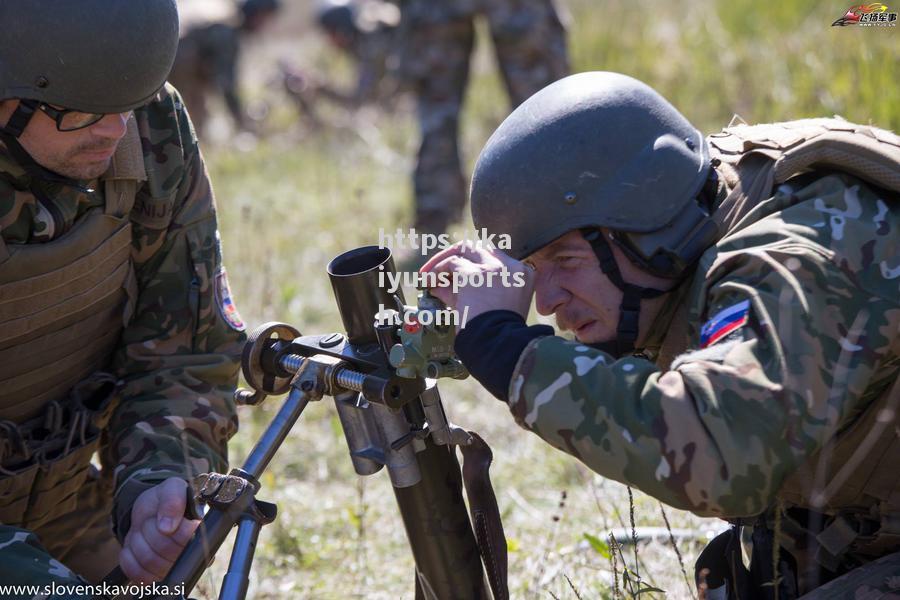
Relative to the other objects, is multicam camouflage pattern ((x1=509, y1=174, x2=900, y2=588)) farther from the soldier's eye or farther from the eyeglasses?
the eyeglasses

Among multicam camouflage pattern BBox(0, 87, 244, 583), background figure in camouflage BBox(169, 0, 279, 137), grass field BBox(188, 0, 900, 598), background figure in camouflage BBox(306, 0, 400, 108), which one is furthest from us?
background figure in camouflage BBox(169, 0, 279, 137)

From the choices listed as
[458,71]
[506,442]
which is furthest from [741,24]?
[506,442]

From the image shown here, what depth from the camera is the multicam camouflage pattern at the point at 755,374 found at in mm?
2045

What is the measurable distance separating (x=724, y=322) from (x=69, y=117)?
72.9 inches

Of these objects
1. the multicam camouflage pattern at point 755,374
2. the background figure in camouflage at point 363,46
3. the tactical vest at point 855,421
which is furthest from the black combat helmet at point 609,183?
the background figure in camouflage at point 363,46

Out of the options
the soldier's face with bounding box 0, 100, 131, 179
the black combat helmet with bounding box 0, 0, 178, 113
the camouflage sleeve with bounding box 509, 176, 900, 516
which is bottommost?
the camouflage sleeve with bounding box 509, 176, 900, 516

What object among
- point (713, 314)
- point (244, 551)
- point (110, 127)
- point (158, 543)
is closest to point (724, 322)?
point (713, 314)

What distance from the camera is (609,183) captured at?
97.8 inches

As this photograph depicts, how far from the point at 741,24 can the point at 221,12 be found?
32.4ft

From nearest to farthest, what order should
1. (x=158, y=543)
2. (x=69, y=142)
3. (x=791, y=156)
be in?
(x=791, y=156) < (x=158, y=543) < (x=69, y=142)

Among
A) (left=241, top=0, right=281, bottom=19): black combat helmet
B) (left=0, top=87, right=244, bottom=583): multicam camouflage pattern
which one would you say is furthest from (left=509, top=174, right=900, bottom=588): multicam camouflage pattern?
(left=241, top=0, right=281, bottom=19): black combat helmet

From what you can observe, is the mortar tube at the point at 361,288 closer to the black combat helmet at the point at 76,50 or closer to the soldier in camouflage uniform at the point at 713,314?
the soldier in camouflage uniform at the point at 713,314

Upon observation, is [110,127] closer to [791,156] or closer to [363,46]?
[791,156]

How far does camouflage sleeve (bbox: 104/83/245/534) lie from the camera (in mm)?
3275
